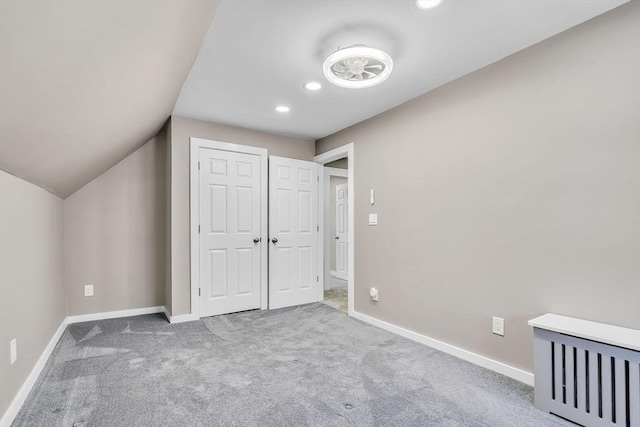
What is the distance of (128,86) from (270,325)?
2.55m

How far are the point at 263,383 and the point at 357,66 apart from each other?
2.27m

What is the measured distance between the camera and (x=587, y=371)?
1.70m

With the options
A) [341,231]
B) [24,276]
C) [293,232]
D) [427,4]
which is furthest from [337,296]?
[427,4]

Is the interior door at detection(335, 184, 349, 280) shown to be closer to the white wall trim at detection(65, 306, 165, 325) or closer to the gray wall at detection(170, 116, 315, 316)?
the gray wall at detection(170, 116, 315, 316)

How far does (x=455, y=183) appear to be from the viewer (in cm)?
267

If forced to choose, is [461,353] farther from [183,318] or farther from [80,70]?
[80,70]

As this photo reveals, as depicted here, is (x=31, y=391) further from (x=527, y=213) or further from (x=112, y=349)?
(x=527, y=213)

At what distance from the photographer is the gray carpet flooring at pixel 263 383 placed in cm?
178

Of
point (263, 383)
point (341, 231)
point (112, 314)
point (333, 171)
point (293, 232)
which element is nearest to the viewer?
point (263, 383)

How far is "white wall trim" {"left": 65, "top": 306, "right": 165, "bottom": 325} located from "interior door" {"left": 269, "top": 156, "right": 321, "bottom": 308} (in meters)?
1.43

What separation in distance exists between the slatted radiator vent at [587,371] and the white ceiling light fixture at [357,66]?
1888mm

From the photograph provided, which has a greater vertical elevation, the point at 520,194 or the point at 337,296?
the point at 520,194

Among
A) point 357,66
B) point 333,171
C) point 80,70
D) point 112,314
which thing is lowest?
point 112,314

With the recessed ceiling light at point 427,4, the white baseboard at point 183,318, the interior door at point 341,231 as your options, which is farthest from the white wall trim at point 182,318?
the interior door at point 341,231
